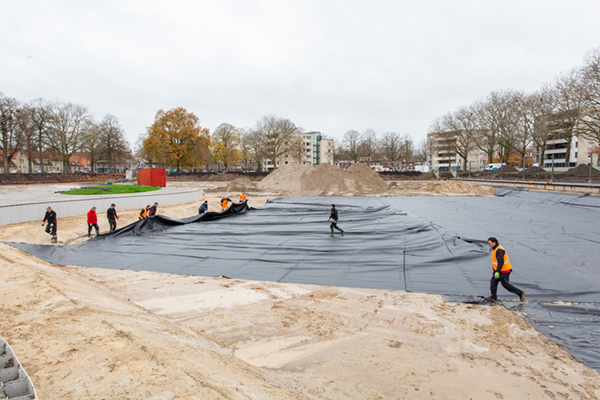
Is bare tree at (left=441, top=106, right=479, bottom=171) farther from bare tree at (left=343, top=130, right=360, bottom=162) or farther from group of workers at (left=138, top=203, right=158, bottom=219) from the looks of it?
group of workers at (left=138, top=203, right=158, bottom=219)

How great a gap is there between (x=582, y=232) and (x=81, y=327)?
15313 mm

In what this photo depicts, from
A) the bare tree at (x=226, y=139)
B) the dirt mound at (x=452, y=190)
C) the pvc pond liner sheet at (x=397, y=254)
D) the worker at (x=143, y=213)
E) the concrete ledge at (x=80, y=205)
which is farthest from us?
the bare tree at (x=226, y=139)

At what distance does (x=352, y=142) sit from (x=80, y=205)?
2980 inches

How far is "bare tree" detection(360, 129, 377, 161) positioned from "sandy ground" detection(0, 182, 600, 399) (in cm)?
8125

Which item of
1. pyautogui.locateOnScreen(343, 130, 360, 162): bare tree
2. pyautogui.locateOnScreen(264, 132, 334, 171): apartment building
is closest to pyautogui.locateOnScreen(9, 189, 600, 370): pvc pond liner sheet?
pyautogui.locateOnScreen(343, 130, 360, 162): bare tree

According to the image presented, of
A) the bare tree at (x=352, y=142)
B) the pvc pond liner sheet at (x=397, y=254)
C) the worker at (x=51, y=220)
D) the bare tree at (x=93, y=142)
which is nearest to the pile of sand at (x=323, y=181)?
the pvc pond liner sheet at (x=397, y=254)

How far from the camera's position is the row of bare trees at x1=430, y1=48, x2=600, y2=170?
1134 inches

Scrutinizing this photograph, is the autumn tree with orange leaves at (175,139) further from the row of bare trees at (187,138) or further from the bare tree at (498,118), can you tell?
the bare tree at (498,118)

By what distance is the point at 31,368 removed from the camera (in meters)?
3.39

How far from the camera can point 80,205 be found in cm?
1616

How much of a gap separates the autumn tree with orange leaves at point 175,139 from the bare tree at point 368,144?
1779 inches

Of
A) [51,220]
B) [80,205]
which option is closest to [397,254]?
[51,220]

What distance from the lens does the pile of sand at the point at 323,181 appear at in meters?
33.7

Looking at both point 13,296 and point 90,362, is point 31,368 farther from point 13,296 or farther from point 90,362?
point 13,296
